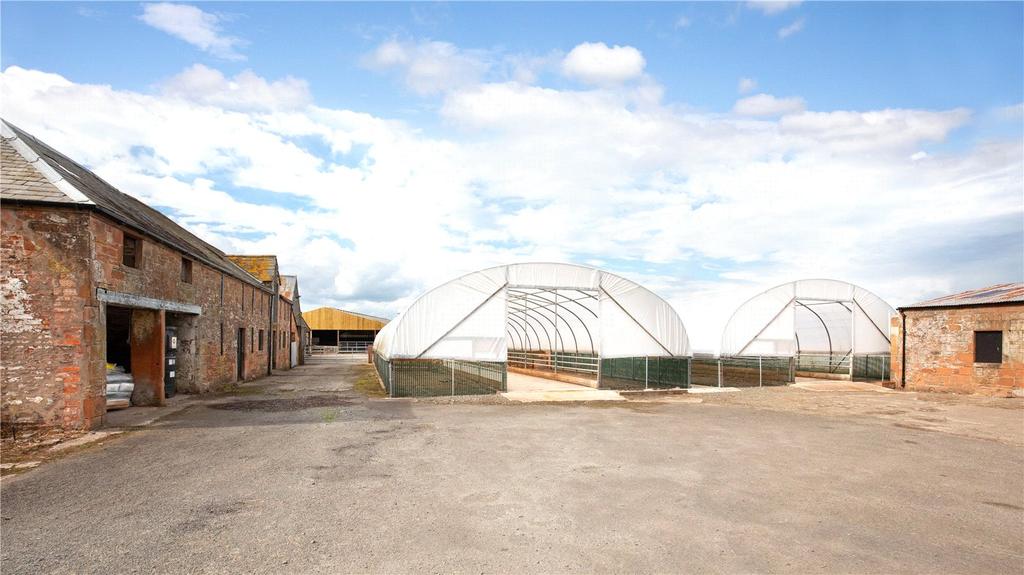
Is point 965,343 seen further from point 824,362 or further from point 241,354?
point 241,354

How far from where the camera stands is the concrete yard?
14.8 feet

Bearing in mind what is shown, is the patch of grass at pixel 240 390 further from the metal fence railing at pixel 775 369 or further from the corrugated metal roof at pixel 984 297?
the corrugated metal roof at pixel 984 297

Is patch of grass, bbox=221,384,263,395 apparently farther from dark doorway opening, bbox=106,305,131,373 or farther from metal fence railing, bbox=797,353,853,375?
metal fence railing, bbox=797,353,853,375

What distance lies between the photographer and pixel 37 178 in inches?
400

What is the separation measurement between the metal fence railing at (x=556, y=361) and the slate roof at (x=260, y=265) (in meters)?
14.0

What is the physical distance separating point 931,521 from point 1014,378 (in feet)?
52.2

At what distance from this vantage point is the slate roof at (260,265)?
27.7 m

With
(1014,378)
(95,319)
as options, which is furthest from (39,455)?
(1014,378)

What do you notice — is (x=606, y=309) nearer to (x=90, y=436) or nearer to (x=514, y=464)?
(x=514, y=464)

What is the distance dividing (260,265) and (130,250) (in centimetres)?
1661

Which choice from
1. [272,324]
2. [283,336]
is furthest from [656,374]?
[283,336]

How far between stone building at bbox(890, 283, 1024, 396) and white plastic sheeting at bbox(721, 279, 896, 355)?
5.27 ft

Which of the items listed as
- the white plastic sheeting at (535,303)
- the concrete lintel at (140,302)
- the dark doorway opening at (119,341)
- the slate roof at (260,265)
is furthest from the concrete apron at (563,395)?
the slate roof at (260,265)

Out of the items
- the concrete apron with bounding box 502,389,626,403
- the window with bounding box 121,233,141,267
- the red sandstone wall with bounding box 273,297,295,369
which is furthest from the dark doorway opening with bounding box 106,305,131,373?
the concrete apron with bounding box 502,389,626,403
